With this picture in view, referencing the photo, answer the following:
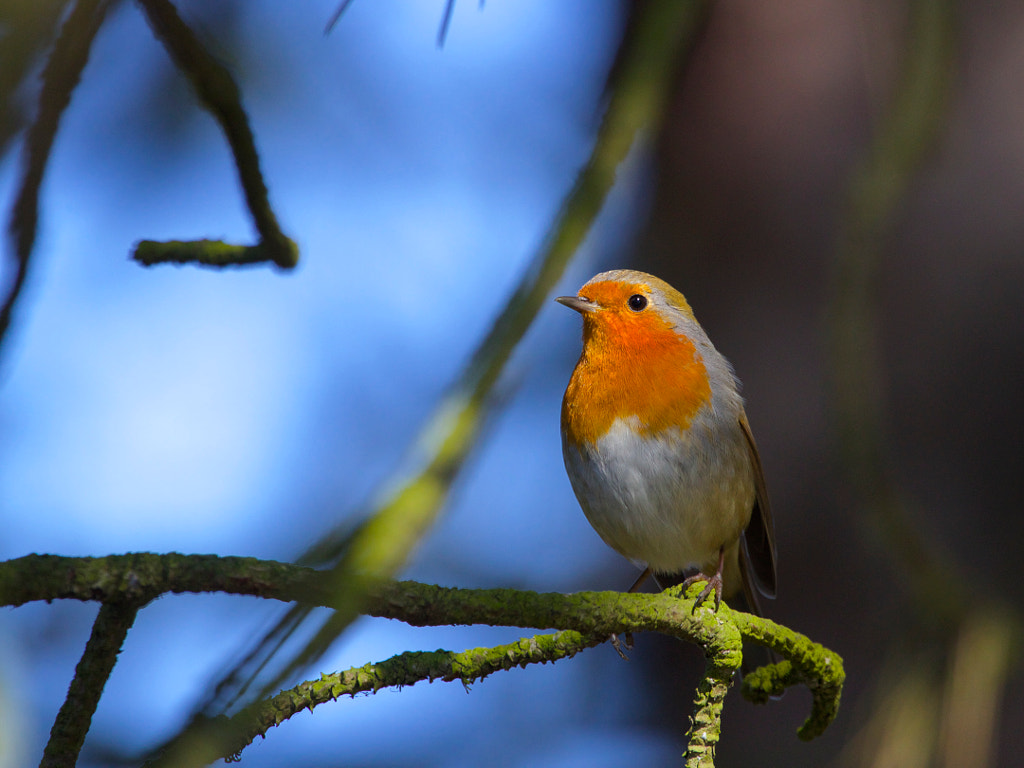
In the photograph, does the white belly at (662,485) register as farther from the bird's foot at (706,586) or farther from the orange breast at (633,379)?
the bird's foot at (706,586)

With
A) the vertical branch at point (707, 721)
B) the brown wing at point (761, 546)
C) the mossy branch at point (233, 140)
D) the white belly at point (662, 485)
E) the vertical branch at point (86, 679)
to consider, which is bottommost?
the brown wing at point (761, 546)

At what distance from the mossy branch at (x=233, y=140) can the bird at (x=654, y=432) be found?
143cm

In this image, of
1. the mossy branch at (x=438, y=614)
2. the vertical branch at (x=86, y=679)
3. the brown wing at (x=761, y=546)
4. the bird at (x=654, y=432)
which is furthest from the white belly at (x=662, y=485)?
the vertical branch at (x=86, y=679)

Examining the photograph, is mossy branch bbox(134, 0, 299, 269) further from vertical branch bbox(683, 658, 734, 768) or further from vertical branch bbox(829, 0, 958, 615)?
vertical branch bbox(829, 0, 958, 615)

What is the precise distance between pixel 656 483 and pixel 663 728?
2.02m

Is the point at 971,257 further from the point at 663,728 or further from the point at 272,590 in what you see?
the point at 272,590

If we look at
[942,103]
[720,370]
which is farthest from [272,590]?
[720,370]

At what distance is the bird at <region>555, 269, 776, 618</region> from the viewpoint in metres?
2.69

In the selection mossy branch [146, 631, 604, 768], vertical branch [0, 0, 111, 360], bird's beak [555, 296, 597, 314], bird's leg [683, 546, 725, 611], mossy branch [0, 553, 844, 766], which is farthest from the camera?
bird's beak [555, 296, 597, 314]

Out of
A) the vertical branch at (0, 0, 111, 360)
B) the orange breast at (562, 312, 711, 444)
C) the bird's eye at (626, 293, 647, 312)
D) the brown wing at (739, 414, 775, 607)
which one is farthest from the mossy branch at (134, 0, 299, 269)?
the brown wing at (739, 414, 775, 607)

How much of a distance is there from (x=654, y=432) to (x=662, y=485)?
0.53 ft

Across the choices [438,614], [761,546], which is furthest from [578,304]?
[438,614]

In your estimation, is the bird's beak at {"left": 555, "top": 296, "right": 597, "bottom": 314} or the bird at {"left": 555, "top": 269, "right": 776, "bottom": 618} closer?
the bird at {"left": 555, "top": 269, "right": 776, "bottom": 618}

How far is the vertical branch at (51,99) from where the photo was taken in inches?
56.6
